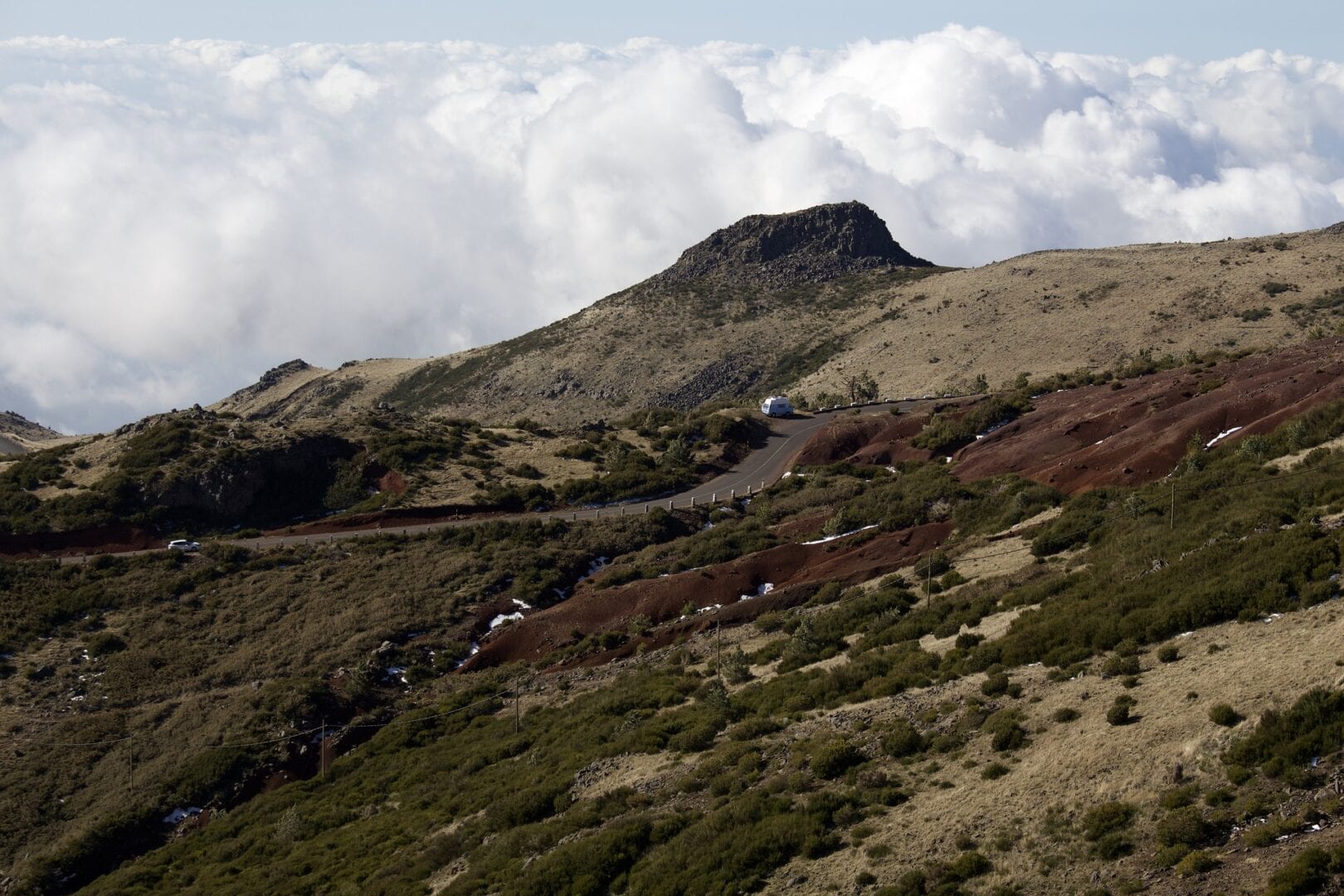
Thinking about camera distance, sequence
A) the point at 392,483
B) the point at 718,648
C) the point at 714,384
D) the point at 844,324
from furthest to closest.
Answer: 1. the point at 844,324
2. the point at 714,384
3. the point at 392,483
4. the point at 718,648

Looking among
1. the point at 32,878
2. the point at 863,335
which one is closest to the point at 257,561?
the point at 32,878

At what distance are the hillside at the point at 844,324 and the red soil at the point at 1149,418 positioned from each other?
27.7 meters

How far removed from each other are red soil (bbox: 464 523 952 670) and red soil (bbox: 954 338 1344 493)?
7457 millimetres

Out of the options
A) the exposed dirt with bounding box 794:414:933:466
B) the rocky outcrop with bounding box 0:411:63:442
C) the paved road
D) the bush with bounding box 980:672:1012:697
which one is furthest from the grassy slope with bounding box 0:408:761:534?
the rocky outcrop with bounding box 0:411:63:442

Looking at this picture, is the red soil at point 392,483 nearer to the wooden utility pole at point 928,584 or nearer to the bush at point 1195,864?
the wooden utility pole at point 928,584

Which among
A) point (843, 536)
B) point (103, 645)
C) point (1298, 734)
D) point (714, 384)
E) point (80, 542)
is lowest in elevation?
point (1298, 734)

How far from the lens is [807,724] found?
2700cm

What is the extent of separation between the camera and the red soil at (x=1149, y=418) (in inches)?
1763

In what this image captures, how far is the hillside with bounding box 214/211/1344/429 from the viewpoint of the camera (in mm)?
109562

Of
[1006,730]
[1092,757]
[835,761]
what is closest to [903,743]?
[835,761]

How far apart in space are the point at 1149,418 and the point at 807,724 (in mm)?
31287

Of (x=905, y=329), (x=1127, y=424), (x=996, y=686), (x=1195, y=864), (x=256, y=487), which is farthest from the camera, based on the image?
(x=905, y=329)

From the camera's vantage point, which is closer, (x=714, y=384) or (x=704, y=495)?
(x=704, y=495)

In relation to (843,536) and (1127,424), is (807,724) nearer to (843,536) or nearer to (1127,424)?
(843,536)
